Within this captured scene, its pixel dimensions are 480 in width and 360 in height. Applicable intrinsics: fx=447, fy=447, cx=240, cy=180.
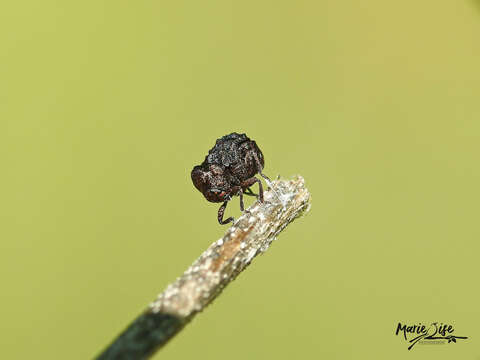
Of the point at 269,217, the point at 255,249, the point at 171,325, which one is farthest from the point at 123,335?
the point at 269,217

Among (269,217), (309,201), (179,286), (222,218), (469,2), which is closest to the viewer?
(179,286)

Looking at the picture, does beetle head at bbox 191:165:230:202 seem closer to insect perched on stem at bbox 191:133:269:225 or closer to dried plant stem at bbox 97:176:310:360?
insect perched on stem at bbox 191:133:269:225

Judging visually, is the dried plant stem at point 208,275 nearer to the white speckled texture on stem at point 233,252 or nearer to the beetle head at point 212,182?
the white speckled texture on stem at point 233,252

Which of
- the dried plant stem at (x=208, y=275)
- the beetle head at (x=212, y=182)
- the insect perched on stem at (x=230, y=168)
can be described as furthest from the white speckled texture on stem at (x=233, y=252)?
the beetle head at (x=212, y=182)

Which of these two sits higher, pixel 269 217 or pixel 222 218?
pixel 222 218

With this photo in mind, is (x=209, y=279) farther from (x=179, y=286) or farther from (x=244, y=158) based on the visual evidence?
(x=244, y=158)

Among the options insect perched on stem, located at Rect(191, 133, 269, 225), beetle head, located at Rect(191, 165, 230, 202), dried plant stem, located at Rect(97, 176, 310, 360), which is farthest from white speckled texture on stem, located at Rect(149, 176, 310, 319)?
beetle head, located at Rect(191, 165, 230, 202)
